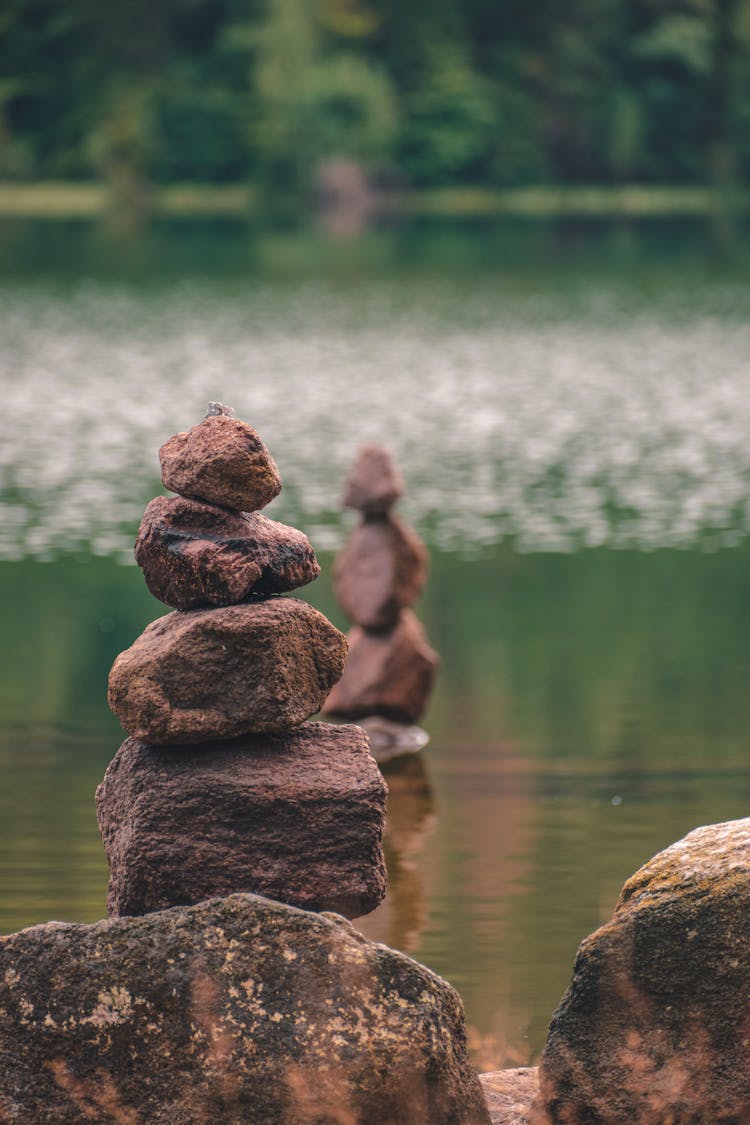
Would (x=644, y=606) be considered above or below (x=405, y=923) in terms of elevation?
below

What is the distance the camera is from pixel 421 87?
13888cm

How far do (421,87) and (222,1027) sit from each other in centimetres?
13440

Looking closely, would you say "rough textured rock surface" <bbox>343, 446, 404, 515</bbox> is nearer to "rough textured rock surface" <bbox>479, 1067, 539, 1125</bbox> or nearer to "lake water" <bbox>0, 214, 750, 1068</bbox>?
"lake water" <bbox>0, 214, 750, 1068</bbox>

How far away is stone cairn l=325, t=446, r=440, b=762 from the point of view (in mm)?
19297

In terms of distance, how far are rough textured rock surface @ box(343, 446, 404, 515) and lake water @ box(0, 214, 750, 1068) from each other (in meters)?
2.37

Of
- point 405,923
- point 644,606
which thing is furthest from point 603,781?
point 644,606

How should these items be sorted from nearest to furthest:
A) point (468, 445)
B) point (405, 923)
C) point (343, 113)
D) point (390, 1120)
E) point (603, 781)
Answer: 1. point (390, 1120)
2. point (405, 923)
3. point (603, 781)
4. point (468, 445)
5. point (343, 113)

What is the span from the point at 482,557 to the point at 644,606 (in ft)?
12.6

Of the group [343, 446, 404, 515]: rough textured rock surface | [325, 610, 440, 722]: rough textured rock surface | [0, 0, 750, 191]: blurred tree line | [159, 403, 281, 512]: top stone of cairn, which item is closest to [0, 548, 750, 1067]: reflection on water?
[325, 610, 440, 722]: rough textured rock surface

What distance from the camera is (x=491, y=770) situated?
19219 millimetres

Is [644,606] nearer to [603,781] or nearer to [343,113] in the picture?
[603,781]

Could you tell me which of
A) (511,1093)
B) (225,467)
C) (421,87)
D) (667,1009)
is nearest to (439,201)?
(421,87)

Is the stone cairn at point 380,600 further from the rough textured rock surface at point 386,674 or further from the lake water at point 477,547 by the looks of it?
the lake water at point 477,547

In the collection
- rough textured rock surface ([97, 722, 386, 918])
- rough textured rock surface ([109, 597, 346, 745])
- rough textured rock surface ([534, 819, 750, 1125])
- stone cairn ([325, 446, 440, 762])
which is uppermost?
rough textured rock surface ([109, 597, 346, 745])
